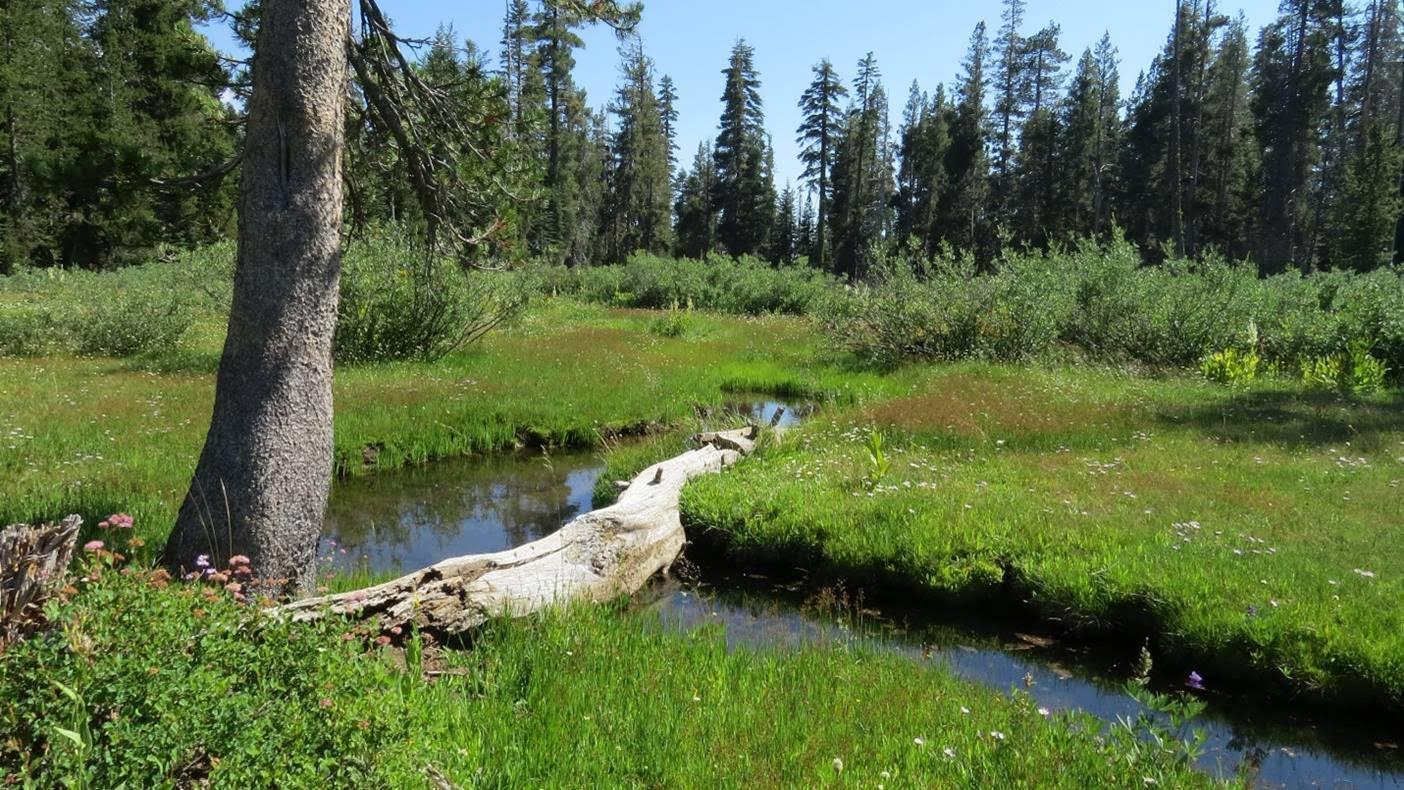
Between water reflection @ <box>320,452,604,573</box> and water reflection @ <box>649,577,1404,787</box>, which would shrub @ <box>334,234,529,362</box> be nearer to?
water reflection @ <box>320,452,604,573</box>

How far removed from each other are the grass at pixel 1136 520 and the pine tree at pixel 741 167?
56710 mm

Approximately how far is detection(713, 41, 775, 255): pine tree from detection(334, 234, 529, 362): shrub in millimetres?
50563

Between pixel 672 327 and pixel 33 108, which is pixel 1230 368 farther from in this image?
pixel 33 108

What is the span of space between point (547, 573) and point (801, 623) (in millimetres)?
2240

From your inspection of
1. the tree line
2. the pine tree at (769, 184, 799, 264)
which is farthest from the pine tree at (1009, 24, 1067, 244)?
the pine tree at (769, 184, 799, 264)

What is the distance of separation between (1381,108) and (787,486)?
63.2m

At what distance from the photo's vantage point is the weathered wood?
300cm

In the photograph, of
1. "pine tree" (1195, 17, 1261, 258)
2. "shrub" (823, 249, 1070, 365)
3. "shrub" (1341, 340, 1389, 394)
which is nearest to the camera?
"shrub" (1341, 340, 1389, 394)

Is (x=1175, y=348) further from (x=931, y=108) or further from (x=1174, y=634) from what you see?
(x=931, y=108)

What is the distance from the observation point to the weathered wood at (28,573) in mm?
3002

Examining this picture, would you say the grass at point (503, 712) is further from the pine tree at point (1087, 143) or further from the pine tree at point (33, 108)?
the pine tree at point (1087, 143)

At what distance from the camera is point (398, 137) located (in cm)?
670

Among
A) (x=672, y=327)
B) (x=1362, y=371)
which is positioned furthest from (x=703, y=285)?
(x=1362, y=371)

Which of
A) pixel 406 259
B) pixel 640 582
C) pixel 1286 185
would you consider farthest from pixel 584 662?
pixel 1286 185
